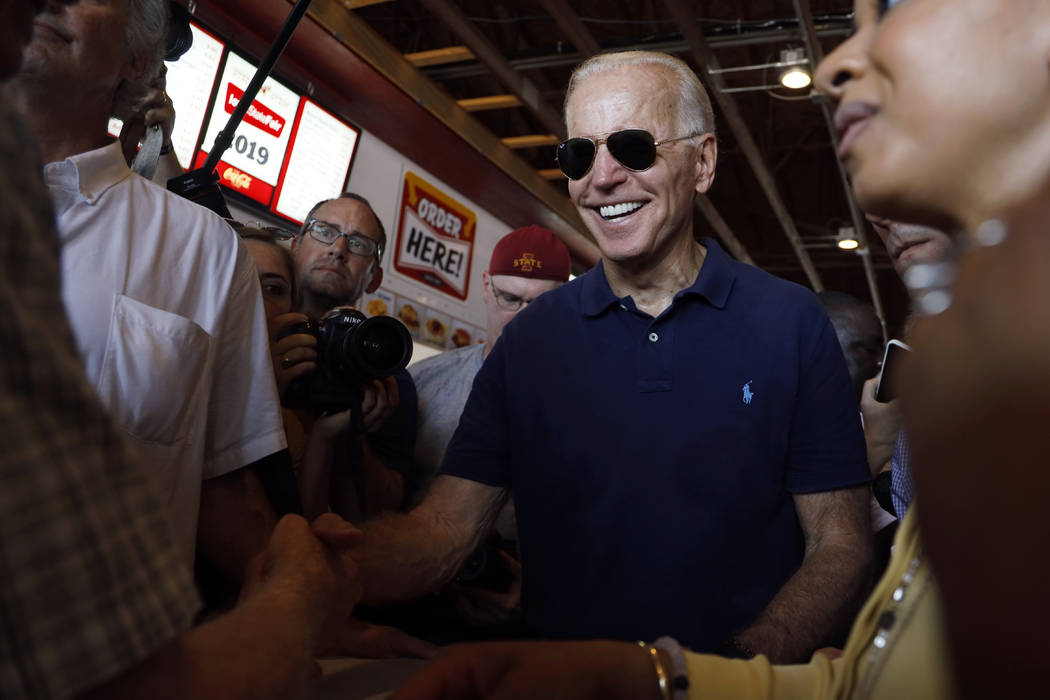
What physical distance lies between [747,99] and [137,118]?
20.0 feet

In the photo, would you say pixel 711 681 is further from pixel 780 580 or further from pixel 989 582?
pixel 780 580

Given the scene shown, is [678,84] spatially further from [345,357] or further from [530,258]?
[530,258]

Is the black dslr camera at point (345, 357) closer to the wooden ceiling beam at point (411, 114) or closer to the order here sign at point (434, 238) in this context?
the wooden ceiling beam at point (411, 114)

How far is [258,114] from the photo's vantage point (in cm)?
394

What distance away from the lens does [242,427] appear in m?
1.39

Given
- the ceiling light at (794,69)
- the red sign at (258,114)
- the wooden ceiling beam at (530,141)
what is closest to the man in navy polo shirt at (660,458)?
the red sign at (258,114)

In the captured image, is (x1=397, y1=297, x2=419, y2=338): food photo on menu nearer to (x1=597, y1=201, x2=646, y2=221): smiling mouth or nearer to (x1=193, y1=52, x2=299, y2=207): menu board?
(x1=193, y1=52, x2=299, y2=207): menu board

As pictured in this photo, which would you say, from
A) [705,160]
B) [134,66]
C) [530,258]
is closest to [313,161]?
[530,258]

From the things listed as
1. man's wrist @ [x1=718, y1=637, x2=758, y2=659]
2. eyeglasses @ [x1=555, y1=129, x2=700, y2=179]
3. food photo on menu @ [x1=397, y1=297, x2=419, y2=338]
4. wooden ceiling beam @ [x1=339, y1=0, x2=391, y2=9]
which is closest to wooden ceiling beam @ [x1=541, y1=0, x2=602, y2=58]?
wooden ceiling beam @ [x1=339, y1=0, x2=391, y2=9]

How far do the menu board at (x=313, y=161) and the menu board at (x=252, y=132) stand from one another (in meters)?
0.07

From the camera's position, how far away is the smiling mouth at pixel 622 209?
179cm

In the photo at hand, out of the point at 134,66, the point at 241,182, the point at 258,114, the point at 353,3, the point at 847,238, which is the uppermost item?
the point at 847,238

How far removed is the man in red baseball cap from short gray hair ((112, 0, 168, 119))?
1224 millimetres

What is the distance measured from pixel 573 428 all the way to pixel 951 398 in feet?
4.07
